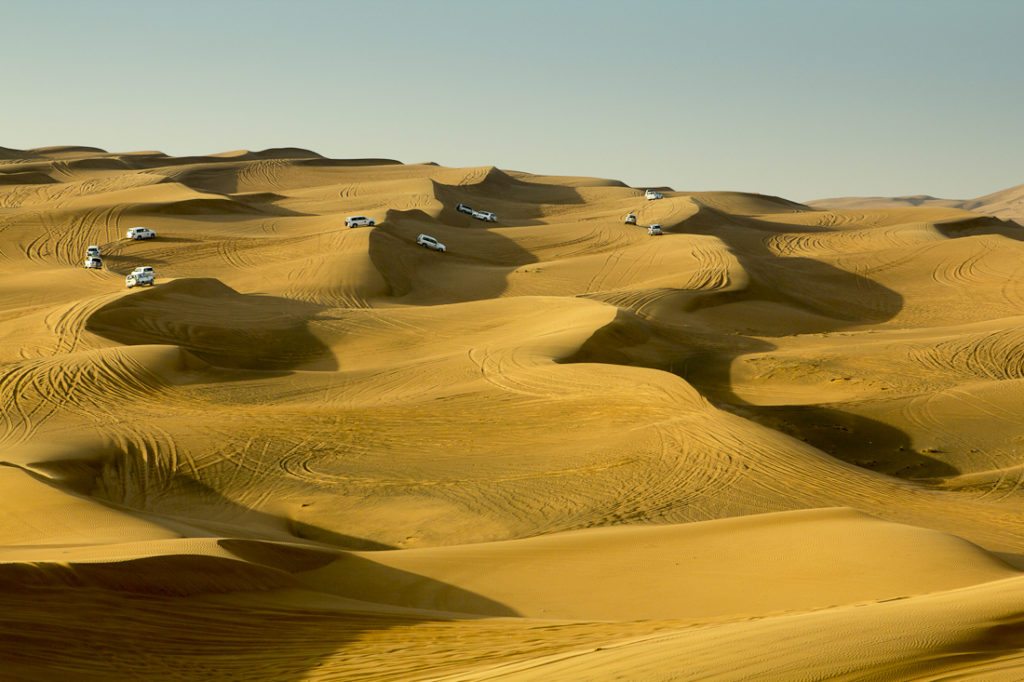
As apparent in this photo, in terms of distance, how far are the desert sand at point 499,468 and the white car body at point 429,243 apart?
43.0 inches

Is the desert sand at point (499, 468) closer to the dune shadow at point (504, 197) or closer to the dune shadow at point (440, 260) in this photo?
the dune shadow at point (440, 260)

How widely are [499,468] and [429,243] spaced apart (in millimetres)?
35789

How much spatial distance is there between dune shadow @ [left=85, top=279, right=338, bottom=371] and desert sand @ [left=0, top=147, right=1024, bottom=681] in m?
0.13

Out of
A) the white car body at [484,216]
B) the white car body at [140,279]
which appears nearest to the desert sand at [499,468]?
the white car body at [140,279]

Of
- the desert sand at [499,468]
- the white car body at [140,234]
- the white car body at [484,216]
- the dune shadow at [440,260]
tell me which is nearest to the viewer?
the desert sand at [499,468]

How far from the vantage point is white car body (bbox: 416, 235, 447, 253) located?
180 ft

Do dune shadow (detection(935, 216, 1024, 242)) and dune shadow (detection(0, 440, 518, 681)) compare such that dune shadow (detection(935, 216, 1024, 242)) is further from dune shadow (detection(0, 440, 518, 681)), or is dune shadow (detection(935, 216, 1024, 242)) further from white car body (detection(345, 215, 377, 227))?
dune shadow (detection(0, 440, 518, 681))

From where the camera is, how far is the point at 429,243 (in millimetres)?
55031

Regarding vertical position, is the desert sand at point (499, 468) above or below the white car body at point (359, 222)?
below

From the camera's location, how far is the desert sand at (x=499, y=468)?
28.8 feet

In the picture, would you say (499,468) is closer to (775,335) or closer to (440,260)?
(775,335)

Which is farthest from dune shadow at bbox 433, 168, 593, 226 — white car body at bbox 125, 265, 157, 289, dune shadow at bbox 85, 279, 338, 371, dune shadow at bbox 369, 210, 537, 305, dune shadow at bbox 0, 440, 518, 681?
dune shadow at bbox 0, 440, 518, 681

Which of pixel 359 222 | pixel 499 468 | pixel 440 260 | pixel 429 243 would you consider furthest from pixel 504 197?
pixel 499 468

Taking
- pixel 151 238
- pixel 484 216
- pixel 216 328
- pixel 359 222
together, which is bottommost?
pixel 216 328
